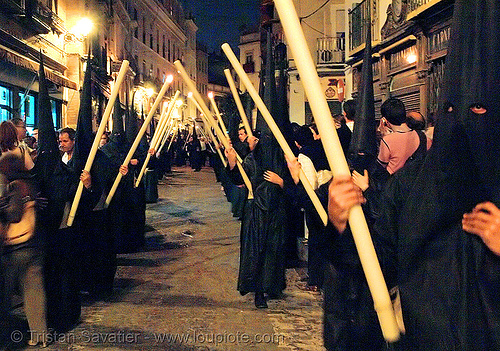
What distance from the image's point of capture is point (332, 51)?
94.9 ft

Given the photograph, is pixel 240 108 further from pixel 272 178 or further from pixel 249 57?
pixel 249 57

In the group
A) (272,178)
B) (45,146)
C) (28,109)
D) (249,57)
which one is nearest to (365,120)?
(272,178)

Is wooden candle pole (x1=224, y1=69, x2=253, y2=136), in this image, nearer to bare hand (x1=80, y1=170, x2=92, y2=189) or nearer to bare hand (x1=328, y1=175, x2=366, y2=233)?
bare hand (x1=80, y1=170, x2=92, y2=189)

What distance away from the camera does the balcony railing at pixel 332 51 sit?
94.4 feet

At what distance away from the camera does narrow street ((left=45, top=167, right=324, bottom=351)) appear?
5770 millimetres

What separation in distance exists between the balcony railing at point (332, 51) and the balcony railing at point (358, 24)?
24.7ft

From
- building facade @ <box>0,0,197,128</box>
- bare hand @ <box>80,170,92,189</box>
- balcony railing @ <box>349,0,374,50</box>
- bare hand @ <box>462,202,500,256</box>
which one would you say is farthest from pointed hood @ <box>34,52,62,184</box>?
balcony railing @ <box>349,0,374,50</box>

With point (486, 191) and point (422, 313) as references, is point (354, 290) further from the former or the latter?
point (486, 191)

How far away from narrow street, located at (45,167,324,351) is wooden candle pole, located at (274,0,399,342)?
3871mm

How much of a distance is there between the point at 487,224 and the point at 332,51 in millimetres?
27732

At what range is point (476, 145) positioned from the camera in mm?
2127

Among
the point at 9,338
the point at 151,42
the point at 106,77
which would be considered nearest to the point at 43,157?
the point at 9,338

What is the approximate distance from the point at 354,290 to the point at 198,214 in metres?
12.4

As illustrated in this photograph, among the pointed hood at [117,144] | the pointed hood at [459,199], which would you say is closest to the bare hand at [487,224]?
the pointed hood at [459,199]
